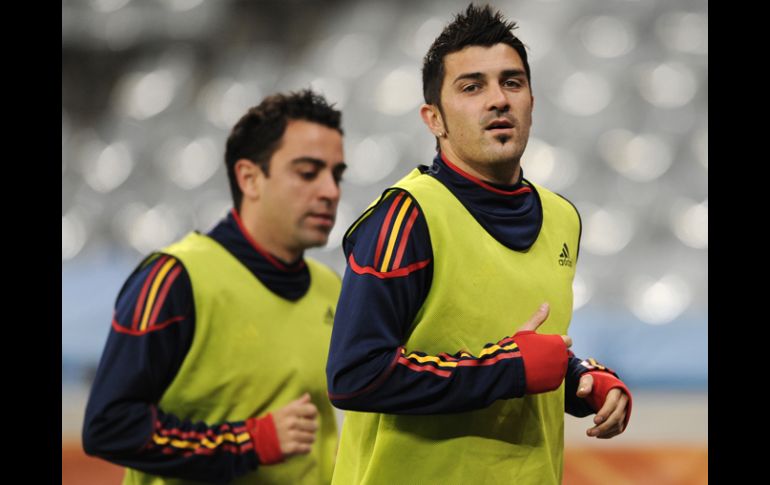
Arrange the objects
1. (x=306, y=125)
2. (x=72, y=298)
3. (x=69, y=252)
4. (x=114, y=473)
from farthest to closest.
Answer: (x=69, y=252), (x=72, y=298), (x=114, y=473), (x=306, y=125)

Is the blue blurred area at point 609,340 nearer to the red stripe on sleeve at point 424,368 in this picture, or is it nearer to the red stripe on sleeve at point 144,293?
the red stripe on sleeve at point 144,293

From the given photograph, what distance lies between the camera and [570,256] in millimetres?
1713

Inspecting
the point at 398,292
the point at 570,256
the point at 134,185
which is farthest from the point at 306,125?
the point at 134,185

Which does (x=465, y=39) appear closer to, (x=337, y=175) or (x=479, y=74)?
(x=479, y=74)

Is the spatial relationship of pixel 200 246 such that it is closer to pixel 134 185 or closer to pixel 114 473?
pixel 114 473

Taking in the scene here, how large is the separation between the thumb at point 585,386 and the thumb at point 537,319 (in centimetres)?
12

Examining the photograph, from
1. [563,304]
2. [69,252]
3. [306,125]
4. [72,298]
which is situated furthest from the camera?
[69,252]

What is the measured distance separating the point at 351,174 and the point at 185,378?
8.57 ft

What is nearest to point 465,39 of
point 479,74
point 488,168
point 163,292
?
point 479,74

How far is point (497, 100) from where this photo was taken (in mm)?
1543

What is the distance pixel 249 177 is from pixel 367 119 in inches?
89.7

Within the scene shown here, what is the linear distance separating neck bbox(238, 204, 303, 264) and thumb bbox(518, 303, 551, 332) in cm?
110

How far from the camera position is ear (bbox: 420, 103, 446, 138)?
1621mm

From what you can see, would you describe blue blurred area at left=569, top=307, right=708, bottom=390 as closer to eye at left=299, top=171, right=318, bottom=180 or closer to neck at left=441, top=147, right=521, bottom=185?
eye at left=299, top=171, right=318, bottom=180
